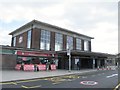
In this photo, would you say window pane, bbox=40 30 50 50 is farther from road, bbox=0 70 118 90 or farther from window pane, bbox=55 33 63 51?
road, bbox=0 70 118 90

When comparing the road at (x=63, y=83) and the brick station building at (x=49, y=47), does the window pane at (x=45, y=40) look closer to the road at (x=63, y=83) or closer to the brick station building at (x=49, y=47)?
the brick station building at (x=49, y=47)

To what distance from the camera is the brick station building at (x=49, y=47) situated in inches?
1091

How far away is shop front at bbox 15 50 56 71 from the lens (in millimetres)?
25706

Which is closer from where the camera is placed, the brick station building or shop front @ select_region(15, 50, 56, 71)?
shop front @ select_region(15, 50, 56, 71)

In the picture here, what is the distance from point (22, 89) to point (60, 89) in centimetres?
223

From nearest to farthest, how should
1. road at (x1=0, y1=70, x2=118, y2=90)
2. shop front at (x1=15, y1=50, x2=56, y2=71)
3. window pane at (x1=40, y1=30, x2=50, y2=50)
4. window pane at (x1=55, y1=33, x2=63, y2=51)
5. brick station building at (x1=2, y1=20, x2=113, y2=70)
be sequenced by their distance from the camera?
1. road at (x1=0, y1=70, x2=118, y2=90)
2. shop front at (x1=15, y1=50, x2=56, y2=71)
3. brick station building at (x1=2, y1=20, x2=113, y2=70)
4. window pane at (x1=40, y1=30, x2=50, y2=50)
5. window pane at (x1=55, y1=33, x2=63, y2=51)

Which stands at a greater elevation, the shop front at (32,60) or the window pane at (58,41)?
the window pane at (58,41)

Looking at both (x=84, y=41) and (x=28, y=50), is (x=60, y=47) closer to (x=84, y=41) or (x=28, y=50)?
(x=84, y=41)

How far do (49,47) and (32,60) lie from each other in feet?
39.9

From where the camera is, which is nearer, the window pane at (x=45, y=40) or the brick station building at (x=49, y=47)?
the brick station building at (x=49, y=47)

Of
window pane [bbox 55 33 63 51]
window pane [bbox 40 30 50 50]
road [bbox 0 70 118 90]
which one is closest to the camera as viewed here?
road [bbox 0 70 118 90]

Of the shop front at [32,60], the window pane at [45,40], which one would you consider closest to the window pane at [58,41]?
the window pane at [45,40]

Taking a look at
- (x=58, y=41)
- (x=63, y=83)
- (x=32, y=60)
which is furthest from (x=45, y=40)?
(x=63, y=83)

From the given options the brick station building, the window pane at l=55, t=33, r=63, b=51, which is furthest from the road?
the window pane at l=55, t=33, r=63, b=51
